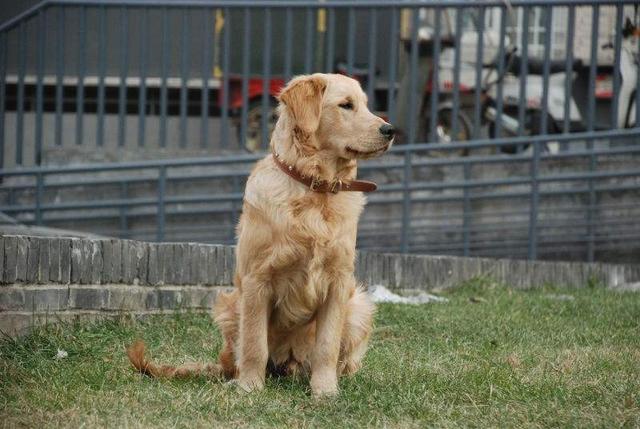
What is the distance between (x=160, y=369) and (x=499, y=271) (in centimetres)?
494

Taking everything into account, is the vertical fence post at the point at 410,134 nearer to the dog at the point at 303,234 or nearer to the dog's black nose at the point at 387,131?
the dog at the point at 303,234

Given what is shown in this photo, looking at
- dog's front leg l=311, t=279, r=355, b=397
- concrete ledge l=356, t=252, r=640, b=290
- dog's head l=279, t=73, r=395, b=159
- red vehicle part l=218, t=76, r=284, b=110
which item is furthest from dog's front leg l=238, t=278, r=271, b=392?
red vehicle part l=218, t=76, r=284, b=110

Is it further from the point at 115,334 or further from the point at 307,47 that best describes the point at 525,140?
the point at 115,334

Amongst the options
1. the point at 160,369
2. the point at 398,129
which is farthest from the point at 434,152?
the point at 160,369

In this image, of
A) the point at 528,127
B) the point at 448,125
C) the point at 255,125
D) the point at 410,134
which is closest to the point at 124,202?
the point at 410,134

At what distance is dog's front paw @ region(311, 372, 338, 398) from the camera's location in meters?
5.07

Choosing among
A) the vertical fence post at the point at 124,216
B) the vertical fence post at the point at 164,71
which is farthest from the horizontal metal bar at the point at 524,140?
the vertical fence post at the point at 124,216

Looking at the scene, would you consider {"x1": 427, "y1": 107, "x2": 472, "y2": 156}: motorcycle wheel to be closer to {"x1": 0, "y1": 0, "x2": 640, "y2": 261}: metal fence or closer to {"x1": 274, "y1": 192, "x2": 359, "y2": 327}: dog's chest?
{"x1": 0, "y1": 0, "x2": 640, "y2": 261}: metal fence

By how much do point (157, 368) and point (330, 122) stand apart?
1.29 m

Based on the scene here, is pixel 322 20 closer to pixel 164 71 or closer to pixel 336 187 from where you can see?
pixel 164 71

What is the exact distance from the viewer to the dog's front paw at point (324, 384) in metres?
5.07

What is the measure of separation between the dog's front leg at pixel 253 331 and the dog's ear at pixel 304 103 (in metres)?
0.71

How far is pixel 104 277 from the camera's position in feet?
20.7

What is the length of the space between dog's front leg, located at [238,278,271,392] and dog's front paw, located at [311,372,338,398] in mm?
234
